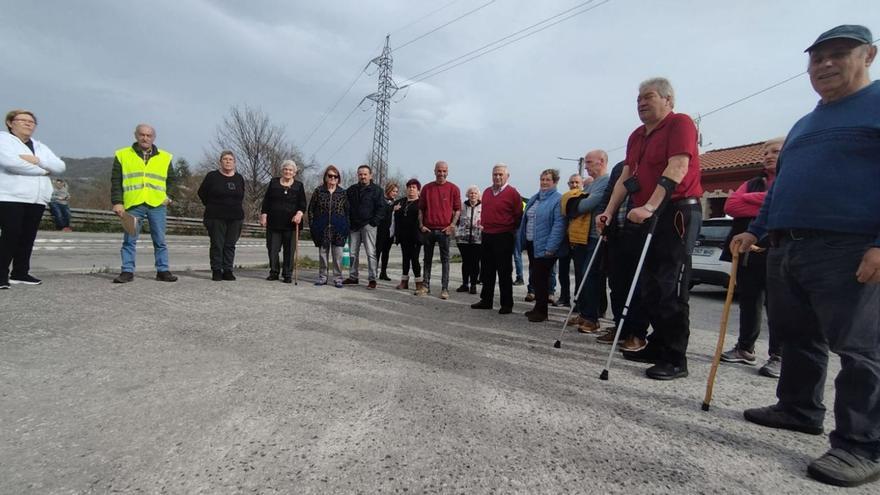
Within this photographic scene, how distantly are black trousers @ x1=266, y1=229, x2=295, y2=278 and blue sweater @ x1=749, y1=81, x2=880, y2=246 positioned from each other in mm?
6209

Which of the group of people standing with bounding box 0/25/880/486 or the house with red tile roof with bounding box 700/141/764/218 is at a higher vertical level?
the house with red tile roof with bounding box 700/141/764/218

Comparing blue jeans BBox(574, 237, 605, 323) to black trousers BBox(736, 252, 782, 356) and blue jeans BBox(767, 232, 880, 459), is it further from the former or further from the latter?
blue jeans BBox(767, 232, 880, 459)

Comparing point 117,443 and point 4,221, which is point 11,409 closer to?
point 117,443

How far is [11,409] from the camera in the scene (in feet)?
6.84

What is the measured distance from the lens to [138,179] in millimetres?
5547

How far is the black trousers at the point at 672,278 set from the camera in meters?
3.14

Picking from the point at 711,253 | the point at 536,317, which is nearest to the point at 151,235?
the point at 536,317

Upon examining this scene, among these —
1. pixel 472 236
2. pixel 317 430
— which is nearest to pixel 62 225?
pixel 472 236

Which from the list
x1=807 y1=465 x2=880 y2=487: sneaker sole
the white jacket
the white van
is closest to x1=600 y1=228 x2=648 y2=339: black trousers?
x1=807 y1=465 x2=880 y2=487: sneaker sole

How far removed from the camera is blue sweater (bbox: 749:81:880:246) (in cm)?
200

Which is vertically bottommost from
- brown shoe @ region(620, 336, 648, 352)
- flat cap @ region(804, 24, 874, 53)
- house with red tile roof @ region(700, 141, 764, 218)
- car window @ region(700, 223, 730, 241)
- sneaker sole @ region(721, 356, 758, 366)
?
sneaker sole @ region(721, 356, 758, 366)

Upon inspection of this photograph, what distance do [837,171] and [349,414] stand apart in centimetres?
273

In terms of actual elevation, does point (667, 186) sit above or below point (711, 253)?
above

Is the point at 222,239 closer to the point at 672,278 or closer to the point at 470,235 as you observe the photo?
the point at 470,235
